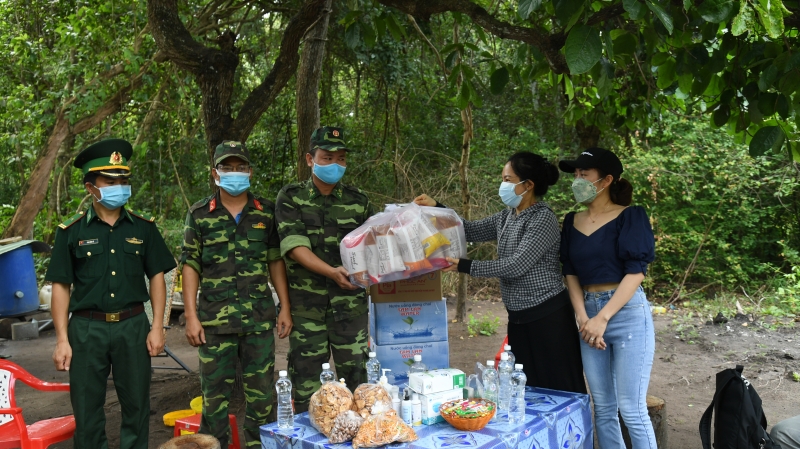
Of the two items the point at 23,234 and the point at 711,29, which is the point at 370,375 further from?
the point at 23,234

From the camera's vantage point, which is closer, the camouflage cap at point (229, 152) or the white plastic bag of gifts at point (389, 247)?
the white plastic bag of gifts at point (389, 247)

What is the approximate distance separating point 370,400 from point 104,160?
1841 mm

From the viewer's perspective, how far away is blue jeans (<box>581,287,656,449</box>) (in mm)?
3014

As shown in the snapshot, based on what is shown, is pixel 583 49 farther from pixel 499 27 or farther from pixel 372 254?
pixel 372 254

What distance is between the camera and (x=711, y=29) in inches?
112

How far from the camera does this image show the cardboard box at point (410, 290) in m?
3.70

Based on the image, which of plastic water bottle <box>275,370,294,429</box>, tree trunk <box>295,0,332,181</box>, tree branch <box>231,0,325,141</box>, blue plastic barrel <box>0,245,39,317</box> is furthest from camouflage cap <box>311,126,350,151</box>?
blue plastic barrel <box>0,245,39,317</box>

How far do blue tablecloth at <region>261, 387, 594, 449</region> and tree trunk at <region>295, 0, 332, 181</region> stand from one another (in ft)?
10.3

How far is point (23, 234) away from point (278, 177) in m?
3.91

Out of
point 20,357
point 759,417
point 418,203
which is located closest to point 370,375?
point 418,203

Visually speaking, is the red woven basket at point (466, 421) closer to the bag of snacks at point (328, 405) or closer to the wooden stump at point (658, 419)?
the bag of snacks at point (328, 405)

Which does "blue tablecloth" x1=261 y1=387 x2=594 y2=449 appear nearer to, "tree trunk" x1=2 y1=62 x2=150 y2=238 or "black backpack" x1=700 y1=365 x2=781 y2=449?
"black backpack" x1=700 y1=365 x2=781 y2=449

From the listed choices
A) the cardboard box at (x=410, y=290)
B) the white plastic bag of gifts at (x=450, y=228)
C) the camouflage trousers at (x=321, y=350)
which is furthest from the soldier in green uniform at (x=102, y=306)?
the white plastic bag of gifts at (x=450, y=228)

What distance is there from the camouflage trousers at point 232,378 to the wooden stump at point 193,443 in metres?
0.29
